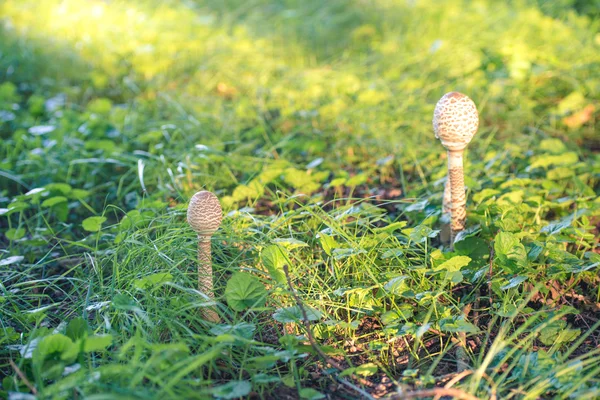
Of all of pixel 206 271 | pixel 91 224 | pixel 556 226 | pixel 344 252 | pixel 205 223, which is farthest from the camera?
pixel 91 224

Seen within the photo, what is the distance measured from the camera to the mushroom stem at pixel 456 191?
8.79ft

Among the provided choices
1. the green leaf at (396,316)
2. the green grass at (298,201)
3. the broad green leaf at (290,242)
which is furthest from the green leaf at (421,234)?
the broad green leaf at (290,242)

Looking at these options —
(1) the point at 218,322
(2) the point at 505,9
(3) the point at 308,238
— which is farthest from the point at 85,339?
(2) the point at 505,9

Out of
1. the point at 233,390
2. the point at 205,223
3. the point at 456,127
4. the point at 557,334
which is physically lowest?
the point at 557,334

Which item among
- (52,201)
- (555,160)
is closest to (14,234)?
(52,201)

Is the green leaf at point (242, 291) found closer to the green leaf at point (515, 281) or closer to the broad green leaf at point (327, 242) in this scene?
the broad green leaf at point (327, 242)

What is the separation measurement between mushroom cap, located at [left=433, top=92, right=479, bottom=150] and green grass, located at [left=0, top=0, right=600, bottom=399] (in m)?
0.38

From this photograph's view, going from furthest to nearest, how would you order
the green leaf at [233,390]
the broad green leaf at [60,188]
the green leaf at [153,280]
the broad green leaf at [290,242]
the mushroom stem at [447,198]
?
the broad green leaf at [60,188] → the mushroom stem at [447,198] → the broad green leaf at [290,242] → the green leaf at [153,280] → the green leaf at [233,390]

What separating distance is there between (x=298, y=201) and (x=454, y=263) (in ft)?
2.81

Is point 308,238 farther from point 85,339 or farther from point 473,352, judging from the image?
point 85,339

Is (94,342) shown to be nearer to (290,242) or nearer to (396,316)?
(290,242)

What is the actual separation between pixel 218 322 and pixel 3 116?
116 inches

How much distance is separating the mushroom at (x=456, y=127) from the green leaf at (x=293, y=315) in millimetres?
847

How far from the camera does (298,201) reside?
2982 mm
